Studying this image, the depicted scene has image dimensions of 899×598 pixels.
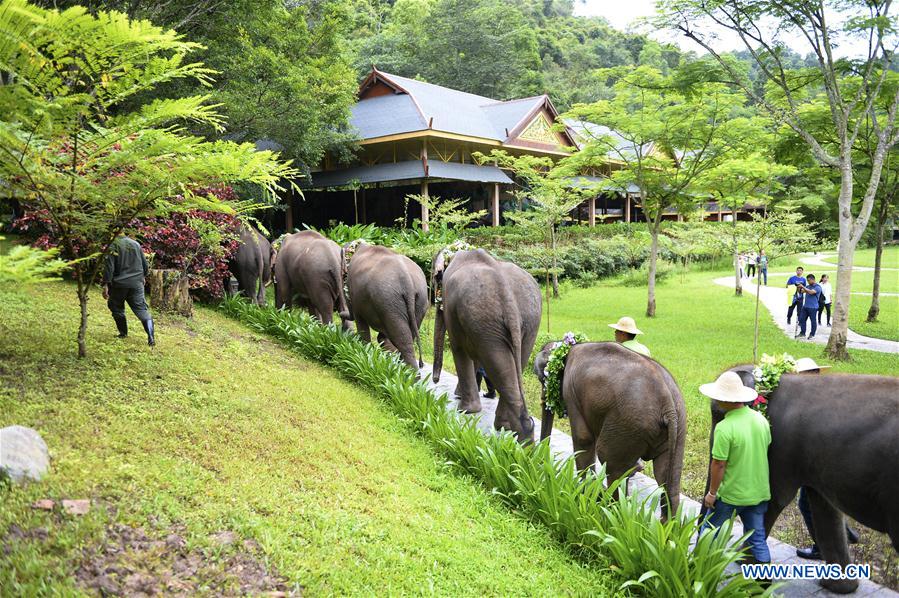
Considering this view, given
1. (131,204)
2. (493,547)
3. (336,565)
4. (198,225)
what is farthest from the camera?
(198,225)

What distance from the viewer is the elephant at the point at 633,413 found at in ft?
15.1

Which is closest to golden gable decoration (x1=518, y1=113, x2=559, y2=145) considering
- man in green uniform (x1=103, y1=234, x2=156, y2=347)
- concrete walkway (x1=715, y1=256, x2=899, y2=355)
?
concrete walkway (x1=715, y1=256, x2=899, y2=355)

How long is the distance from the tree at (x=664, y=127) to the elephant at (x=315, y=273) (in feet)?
27.8

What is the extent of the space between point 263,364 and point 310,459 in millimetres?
3118

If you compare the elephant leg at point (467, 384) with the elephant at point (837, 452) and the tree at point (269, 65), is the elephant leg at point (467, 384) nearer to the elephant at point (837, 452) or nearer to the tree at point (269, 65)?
the elephant at point (837, 452)

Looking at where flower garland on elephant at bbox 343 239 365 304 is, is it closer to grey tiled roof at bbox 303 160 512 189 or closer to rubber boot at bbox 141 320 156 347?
rubber boot at bbox 141 320 156 347

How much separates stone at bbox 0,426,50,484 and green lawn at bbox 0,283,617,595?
94 mm

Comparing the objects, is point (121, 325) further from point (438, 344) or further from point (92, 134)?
point (438, 344)

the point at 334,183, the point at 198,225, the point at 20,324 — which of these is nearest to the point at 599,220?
the point at 334,183

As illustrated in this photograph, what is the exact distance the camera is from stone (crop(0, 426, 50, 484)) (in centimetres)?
392

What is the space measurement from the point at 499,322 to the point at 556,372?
43.4 inches

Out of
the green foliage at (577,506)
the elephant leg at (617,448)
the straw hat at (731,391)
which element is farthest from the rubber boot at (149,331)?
the straw hat at (731,391)

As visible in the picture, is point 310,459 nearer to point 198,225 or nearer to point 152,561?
point 152,561

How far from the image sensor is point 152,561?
3.55 m
